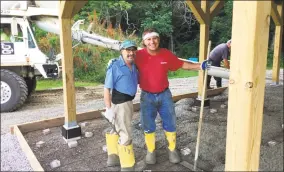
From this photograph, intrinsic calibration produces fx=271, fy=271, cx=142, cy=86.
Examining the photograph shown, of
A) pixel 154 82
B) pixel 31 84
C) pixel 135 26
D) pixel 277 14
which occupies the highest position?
pixel 135 26

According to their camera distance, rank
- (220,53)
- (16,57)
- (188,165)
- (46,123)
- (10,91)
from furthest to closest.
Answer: (220,53) → (16,57) → (10,91) → (46,123) → (188,165)

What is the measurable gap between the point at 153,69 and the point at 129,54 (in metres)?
0.32

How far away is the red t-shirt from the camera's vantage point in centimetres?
279

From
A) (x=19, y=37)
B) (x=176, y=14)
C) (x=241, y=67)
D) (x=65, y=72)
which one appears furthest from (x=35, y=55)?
(x=176, y=14)

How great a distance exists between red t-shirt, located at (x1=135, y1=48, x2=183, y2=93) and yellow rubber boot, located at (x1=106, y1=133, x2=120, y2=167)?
0.64 metres

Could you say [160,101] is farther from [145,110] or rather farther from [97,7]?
[97,7]

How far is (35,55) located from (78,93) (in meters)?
2.07

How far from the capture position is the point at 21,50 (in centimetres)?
586

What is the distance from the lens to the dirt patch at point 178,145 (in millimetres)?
2971

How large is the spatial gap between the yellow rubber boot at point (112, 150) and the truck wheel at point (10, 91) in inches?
140

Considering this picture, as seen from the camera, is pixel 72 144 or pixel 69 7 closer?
pixel 69 7

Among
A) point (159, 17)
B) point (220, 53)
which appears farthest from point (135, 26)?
point (220, 53)

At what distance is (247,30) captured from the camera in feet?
4.52

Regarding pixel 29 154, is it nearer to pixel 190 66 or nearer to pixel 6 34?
pixel 190 66
